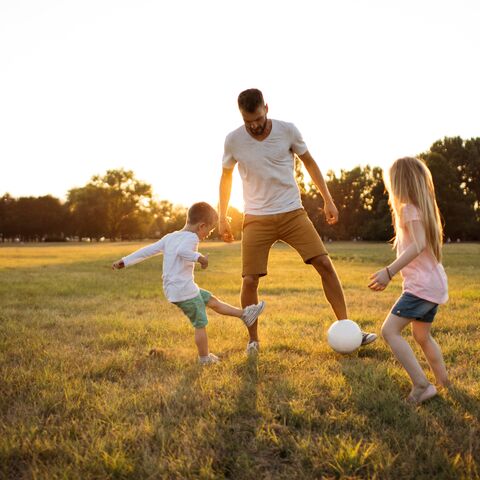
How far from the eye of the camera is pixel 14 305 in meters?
9.02

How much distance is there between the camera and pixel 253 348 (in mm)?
5305

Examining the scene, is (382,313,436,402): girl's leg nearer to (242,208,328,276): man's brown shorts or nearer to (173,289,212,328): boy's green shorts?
(242,208,328,276): man's brown shorts

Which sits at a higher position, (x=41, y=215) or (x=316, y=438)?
(x=41, y=215)

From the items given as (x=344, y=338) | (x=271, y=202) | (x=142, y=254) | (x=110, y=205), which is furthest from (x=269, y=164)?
(x=110, y=205)

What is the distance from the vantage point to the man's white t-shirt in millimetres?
5238

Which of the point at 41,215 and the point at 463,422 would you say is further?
the point at 41,215

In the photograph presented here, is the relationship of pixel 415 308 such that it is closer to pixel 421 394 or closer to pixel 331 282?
pixel 421 394

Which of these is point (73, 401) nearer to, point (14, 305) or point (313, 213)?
point (14, 305)

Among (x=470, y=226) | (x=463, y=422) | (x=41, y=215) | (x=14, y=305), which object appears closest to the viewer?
(x=463, y=422)

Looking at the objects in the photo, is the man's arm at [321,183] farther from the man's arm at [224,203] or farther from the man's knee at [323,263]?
the man's arm at [224,203]

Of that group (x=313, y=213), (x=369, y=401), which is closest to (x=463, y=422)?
(x=369, y=401)

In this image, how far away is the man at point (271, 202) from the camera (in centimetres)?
525

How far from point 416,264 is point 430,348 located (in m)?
0.72

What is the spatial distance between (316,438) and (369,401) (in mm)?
743
